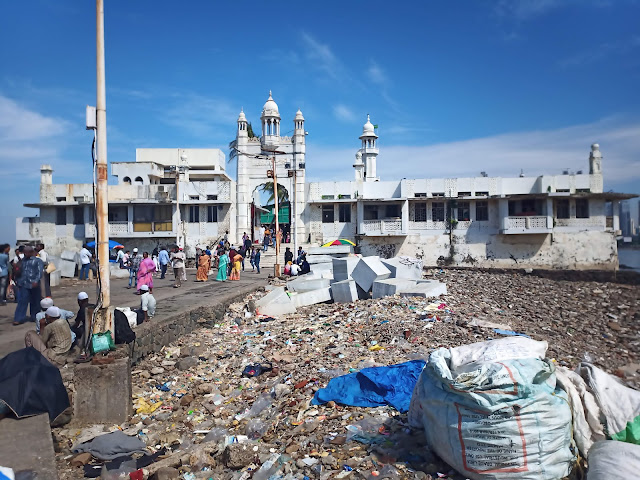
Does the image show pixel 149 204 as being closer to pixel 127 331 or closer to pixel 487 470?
pixel 127 331

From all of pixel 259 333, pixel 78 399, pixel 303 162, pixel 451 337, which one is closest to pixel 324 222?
pixel 303 162

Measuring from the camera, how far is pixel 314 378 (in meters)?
5.98

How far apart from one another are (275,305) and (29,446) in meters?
7.95

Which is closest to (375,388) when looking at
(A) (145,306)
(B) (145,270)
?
(A) (145,306)

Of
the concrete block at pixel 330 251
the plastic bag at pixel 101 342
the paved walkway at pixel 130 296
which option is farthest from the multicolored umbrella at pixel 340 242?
the plastic bag at pixel 101 342

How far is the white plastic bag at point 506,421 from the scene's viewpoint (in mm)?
3154

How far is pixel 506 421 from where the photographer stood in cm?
315

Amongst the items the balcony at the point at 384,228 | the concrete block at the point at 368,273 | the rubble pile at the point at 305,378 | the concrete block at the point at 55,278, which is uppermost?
the balcony at the point at 384,228

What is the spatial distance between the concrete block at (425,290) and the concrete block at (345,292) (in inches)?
65.0

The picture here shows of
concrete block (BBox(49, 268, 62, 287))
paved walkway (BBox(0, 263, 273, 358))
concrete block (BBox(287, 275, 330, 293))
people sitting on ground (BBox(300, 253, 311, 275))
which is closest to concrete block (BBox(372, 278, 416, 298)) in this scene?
concrete block (BBox(287, 275, 330, 293))

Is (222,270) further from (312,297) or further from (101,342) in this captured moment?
(101,342)

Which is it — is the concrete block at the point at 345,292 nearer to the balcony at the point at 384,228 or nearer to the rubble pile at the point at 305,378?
the rubble pile at the point at 305,378

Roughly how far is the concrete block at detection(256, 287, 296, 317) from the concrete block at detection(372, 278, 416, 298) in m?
2.29

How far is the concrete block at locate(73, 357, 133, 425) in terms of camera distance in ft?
17.6
